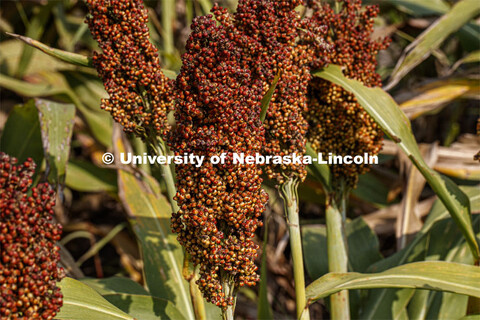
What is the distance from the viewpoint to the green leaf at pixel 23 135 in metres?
2.43

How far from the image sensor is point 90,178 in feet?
10.6

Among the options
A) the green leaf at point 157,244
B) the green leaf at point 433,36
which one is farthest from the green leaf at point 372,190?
the green leaf at point 157,244

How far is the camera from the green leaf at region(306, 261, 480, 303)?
5.02 ft

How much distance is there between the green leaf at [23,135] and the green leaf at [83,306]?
114 centimetres

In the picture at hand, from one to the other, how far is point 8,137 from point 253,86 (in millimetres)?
1693

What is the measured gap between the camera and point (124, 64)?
153cm

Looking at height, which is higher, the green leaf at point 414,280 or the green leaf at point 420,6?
the green leaf at point 420,6

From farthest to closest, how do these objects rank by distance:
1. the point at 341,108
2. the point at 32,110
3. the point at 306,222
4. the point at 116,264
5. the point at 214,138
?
1. the point at 116,264
2. the point at 306,222
3. the point at 32,110
4. the point at 341,108
5. the point at 214,138

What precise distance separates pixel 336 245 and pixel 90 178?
74.5 inches

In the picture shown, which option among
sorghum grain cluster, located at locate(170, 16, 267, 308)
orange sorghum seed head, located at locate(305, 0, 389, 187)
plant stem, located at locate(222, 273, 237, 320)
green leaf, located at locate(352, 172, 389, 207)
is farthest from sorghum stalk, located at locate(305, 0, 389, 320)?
green leaf, located at locate(352, 172, 389, 207)

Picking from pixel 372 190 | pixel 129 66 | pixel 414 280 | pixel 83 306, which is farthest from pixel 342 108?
pixel 372 190

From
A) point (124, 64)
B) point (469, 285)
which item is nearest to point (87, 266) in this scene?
point (124, 64)

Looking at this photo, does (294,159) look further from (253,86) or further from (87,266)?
(87,266)

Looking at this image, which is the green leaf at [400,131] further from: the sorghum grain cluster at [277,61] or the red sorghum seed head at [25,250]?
the red sorghum seed head at [25,250]
